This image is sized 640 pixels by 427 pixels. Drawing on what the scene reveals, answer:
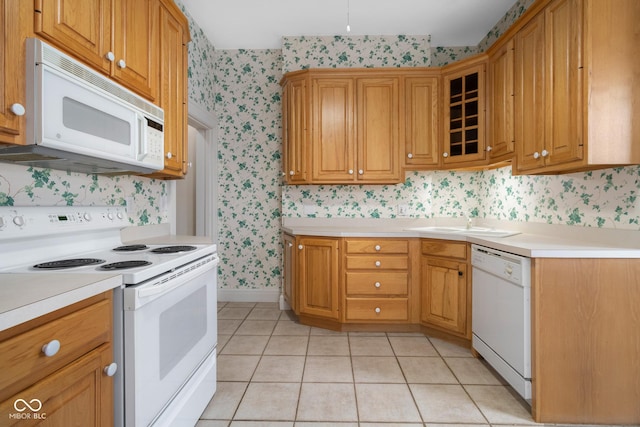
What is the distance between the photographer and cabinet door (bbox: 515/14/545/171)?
7.02 feet

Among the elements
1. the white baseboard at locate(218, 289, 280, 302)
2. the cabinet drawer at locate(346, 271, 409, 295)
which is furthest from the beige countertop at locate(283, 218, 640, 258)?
the white baseboard at locate(218, 289, 280, 302)

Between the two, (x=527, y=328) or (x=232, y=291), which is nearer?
(x=527, y=328)

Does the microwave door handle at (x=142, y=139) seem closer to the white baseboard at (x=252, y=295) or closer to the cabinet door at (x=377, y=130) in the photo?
the cabinet door at (x=377, y=130)

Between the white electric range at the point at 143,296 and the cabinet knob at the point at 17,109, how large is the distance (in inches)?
17.5

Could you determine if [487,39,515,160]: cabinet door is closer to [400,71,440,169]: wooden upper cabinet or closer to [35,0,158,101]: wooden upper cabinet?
[400,71,440,169]: wooden upper cabinet

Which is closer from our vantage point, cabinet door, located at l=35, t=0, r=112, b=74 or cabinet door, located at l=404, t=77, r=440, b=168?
cabinet door, located at l=35, t=0, r=112, b=74

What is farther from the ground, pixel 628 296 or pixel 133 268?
pixel 133 268

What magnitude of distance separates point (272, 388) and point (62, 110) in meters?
1.78

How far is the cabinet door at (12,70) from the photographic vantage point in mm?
1036

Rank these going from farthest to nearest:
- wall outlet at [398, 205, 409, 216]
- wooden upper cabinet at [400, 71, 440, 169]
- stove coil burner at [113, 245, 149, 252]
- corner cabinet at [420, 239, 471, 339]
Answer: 1. wall outlet at [398, 205, 409, 216]
2. wooden upper cabinet at [400, 71, 440, 169]
3. corner cabinet at [420, 239, 471, 339]
4. stove coil burner at [113, 245, 149, 252]

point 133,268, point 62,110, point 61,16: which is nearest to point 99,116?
point 62,110

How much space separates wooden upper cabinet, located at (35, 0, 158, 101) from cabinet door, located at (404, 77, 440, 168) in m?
2.24

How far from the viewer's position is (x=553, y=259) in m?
1.75

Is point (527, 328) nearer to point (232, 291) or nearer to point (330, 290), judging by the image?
point (330, 290)
